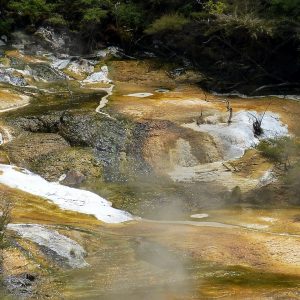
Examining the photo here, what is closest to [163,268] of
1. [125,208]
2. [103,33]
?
[125,208]

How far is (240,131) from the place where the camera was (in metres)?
22.5

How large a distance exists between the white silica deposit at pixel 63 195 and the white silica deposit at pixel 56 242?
3.53 metres

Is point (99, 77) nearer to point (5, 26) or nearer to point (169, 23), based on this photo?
point (169, 23)

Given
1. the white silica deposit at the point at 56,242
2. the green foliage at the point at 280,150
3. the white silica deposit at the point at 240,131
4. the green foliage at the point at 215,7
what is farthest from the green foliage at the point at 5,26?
the white silica deposit at the point at 56,242

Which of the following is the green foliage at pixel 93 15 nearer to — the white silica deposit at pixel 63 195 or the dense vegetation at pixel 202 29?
the dense vegetation at pixel 202 29

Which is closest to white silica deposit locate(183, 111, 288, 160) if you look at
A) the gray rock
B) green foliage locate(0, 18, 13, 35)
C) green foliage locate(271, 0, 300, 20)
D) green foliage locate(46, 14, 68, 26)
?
the gray rock

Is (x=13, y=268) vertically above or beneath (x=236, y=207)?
above

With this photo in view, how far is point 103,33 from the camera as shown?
127ft

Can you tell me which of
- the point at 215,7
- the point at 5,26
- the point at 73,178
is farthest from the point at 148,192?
the point at 5,26

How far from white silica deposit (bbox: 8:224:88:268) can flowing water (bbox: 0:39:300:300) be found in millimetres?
41

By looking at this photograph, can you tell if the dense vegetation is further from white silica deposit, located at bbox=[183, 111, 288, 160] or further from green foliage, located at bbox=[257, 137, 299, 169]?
green foliage, located at bbox=[257, 137, 299, 169]

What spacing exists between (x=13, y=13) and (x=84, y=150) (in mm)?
22043

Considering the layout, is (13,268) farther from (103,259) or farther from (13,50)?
(13,50)

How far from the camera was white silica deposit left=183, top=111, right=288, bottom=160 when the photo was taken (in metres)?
21.6
